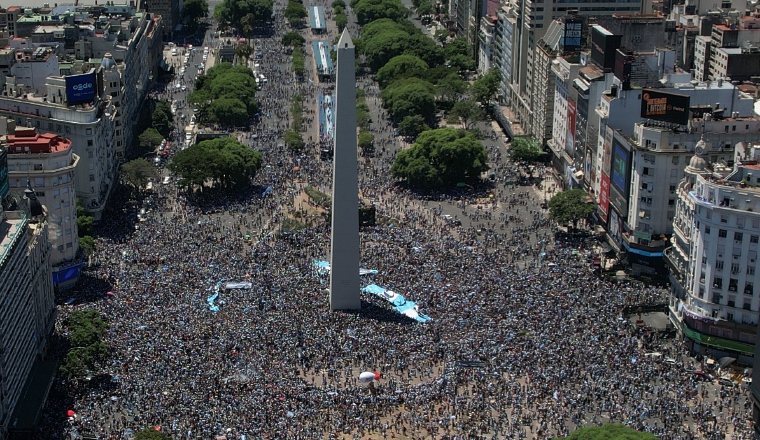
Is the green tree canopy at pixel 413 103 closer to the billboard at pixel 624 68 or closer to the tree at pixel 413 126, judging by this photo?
the tree at pixel 413 126

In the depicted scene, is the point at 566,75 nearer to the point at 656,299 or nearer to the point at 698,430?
the point at 656,299

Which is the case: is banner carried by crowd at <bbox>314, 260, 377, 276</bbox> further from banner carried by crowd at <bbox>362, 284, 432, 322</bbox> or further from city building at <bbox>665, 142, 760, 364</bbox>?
city building at <bbox>665, 142, 760, 364</bbox>

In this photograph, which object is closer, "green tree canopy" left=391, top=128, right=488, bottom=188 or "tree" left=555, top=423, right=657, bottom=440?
"tree" left=555, top=423, right=657, bottom=440

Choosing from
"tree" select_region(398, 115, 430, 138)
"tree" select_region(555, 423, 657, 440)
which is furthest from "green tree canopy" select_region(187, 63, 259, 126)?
"tree" select_region(555, 423, 657, 440)

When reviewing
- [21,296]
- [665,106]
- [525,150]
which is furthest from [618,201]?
[21,296]

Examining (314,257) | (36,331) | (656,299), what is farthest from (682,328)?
(36,331)
